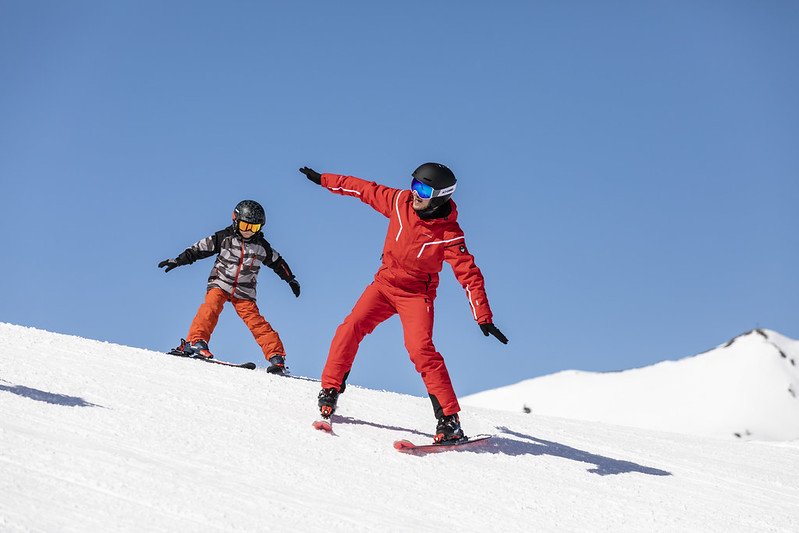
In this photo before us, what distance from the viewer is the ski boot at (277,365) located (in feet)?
29.4

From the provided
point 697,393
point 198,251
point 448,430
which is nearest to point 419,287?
point 448,430

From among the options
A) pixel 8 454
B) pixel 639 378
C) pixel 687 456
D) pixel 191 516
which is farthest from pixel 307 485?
pixel 639 378

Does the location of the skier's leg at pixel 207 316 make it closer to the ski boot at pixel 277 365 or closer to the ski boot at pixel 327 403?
the ski boot at pixel 277 365

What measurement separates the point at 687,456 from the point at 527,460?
7.73ft

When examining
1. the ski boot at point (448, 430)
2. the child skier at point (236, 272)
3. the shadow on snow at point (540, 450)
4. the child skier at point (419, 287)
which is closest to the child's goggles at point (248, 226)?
the child skier at point (236, 272)

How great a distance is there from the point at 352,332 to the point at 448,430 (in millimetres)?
1004

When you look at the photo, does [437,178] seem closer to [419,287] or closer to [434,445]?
[419,287]

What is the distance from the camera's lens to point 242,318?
944cm

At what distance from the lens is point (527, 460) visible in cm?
624

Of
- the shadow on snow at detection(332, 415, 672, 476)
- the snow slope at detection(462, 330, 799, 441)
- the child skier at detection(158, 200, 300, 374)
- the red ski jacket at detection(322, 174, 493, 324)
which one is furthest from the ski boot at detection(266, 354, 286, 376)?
the snow slope at detection(462, 330, 799, 441)

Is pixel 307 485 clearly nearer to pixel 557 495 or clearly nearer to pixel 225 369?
pixel 557 495

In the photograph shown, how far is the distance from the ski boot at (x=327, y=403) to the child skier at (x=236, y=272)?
9.82 ft

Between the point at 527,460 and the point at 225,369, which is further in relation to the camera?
the point at 225,369

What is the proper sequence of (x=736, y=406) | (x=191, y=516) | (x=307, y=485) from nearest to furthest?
(x=191, y=516) < (x=307, y=485) < (x=736, y=406)
